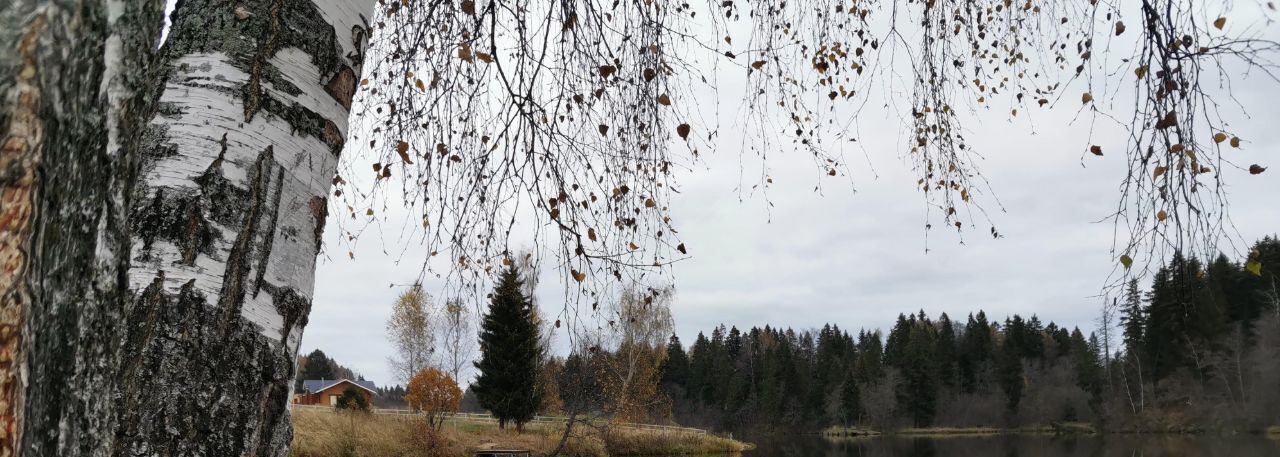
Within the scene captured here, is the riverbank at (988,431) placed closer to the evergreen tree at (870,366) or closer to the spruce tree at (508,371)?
the evergreen tree at (870,366)

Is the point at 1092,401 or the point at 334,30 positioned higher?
the point at 334,30

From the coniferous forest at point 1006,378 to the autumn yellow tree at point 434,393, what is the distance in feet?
65.4

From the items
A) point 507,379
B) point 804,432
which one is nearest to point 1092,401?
point 804,432

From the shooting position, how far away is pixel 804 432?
4847 cm

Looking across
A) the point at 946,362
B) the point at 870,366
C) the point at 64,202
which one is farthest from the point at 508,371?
the point at 946,362

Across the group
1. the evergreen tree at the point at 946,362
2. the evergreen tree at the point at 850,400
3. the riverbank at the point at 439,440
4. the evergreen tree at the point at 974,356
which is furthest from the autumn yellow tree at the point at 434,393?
the evergreen tree at the point at 974,356

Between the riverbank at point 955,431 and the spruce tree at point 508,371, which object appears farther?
the riverbank at point 955,431

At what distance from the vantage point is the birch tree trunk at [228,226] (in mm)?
1156

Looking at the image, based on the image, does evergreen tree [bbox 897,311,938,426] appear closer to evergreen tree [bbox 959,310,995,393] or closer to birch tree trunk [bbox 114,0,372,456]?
evergreen tree [bbox 959,310,995,393]

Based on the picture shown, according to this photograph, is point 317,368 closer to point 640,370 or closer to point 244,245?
point 640,370

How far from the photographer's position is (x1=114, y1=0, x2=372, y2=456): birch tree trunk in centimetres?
116

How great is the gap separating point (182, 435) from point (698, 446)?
78.9 feet

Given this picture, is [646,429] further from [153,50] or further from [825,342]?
[825,342]

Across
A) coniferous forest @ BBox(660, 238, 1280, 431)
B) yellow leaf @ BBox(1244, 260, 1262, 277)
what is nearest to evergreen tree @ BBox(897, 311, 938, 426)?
coniferous forest @ BBox(660, 238, 1280, 431)
